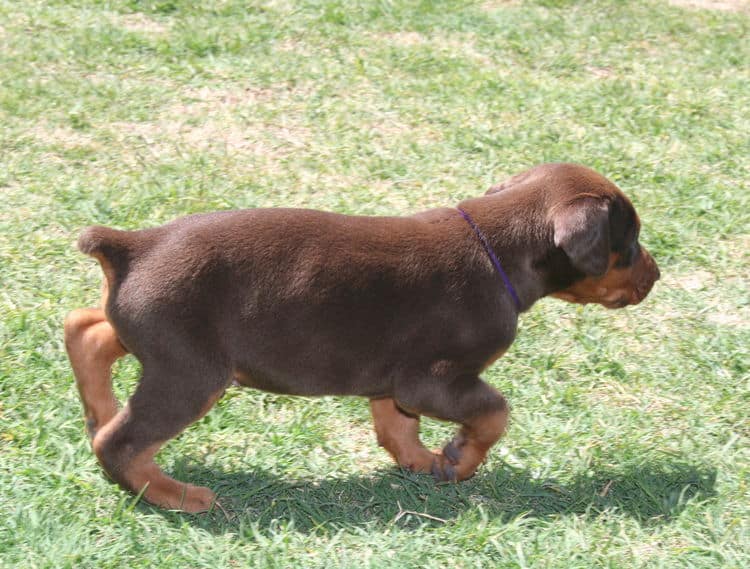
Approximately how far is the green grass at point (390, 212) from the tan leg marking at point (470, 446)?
0.09m

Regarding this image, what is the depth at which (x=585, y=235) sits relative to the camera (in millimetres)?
4406

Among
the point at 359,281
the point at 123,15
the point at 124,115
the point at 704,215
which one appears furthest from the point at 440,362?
the point at 123,15

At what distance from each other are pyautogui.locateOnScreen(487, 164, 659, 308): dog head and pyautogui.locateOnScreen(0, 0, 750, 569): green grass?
23.6 inches

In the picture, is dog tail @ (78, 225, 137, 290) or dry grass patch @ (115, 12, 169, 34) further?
dry grass patch @ (115, 12, 169, 34)

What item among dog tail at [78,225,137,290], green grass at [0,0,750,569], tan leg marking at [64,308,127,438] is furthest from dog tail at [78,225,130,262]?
green grass at [0,0,750,569]

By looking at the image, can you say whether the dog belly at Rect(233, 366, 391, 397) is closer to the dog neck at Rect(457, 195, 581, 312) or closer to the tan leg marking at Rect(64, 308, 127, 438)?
the tan leg marking at Rect(64, 308, 127, 438)

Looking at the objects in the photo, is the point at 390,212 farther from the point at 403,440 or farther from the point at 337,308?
the point at 337,308

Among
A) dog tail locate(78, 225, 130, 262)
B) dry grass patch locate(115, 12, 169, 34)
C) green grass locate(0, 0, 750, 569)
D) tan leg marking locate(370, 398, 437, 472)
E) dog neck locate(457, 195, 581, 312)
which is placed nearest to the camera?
dog tail locate(78, 225, 130, 262)

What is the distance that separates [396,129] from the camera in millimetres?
7645

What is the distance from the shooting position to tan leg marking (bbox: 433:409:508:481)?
4.44 meters

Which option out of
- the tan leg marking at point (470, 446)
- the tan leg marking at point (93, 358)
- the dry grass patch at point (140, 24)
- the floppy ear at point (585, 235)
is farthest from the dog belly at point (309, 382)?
the dry grass patch at point (140, 24)

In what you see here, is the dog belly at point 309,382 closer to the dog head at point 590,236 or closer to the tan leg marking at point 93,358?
the tan leg marking at point 93,358

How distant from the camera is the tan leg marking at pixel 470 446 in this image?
444cm

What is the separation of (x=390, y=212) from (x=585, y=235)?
2.33m
